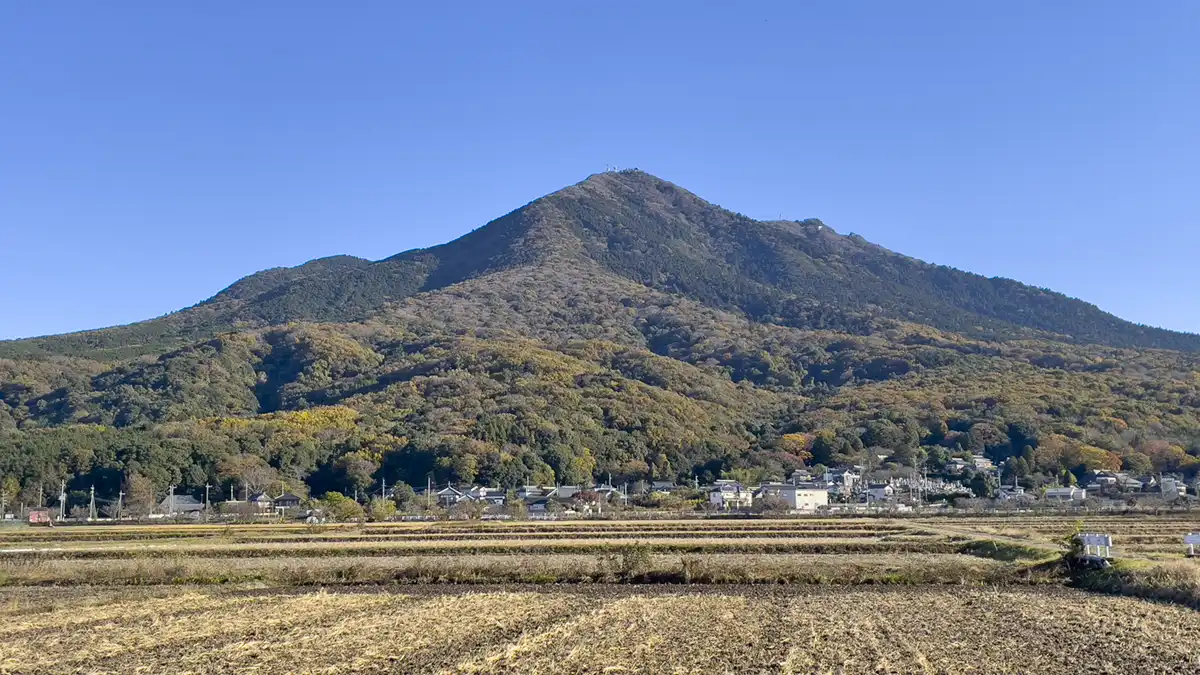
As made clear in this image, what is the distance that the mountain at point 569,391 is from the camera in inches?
3334

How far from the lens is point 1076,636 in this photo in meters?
13.9

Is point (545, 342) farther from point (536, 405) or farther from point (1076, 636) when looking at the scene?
point (1076, 636)

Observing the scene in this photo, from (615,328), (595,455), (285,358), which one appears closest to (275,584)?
(595,455)

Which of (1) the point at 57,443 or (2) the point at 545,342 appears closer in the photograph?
(1) the point at 57,443

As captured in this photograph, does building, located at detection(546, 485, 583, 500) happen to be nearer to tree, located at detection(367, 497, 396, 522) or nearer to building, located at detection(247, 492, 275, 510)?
tree, located at detection(367, 497, 396, 522)

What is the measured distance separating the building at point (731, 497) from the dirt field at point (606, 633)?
52.5m

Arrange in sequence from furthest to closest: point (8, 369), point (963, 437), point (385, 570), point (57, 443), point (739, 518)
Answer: point (8, 369) → point (963, 437) → point (57, 443) → point (739, 518) → point (385, 570)

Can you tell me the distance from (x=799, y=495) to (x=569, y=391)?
40822mm

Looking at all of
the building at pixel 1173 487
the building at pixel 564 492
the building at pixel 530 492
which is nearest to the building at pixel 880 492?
the building at pixel 1173 487

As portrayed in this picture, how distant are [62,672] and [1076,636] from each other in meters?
13.5

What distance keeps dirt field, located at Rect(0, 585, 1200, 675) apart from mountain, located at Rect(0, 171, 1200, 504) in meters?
63.2

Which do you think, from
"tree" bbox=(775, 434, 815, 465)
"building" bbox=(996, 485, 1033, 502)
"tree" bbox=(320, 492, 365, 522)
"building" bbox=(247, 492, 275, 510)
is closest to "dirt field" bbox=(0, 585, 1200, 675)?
"tree" bbox=(320, 492, 365, 522)

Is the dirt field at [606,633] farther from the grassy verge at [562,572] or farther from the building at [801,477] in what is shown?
the building at [801,477]

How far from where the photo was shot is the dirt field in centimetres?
1242
